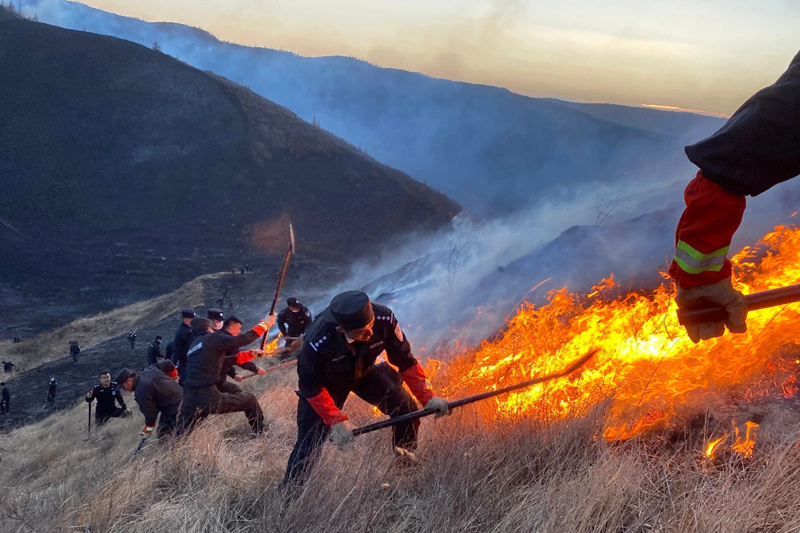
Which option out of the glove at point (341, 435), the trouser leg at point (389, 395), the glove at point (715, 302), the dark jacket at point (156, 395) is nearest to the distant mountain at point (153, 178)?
the dark jacket at point (156, 395)

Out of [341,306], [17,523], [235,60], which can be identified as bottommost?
[17,523]

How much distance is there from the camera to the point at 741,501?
2434 mm

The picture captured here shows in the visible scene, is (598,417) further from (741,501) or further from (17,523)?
(17,523)

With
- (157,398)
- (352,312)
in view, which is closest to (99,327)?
(157,398)

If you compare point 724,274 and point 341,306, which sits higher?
point 724,274

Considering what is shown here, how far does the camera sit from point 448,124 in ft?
218

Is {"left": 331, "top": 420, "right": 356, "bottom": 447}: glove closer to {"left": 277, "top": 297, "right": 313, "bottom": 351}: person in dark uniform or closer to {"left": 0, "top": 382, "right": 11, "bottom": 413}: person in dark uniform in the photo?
{"left": 277, "top": 297, "right": 313, "bottom": 351}: person in dark uniform

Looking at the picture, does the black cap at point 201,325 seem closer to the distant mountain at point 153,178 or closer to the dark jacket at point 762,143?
the dark jacket at point 762,143

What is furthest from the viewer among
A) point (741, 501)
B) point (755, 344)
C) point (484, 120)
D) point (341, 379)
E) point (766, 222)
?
point (484, 120)

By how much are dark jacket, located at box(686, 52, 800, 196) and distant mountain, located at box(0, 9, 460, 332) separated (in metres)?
24.9

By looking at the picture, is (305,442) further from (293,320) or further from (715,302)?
(293,320)

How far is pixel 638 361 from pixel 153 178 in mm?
35665

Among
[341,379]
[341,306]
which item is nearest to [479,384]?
[341,379]

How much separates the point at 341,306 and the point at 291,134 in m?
38.7
